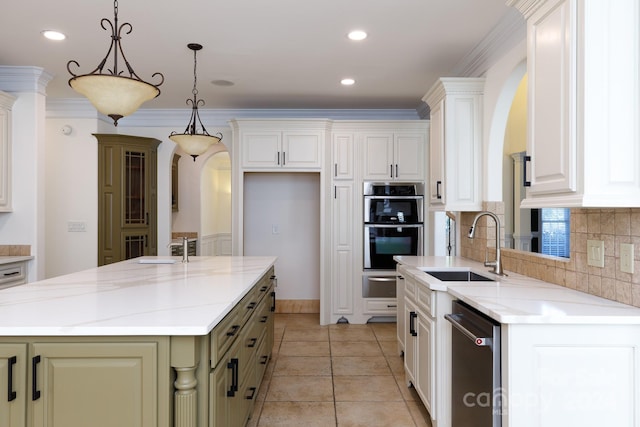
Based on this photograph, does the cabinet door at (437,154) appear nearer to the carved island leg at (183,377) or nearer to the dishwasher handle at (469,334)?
the dishwasher handle at (469,334)

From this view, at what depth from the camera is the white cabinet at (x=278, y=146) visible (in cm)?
492

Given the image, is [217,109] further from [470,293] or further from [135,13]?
[470,293]

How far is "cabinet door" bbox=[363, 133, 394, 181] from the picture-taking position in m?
4.98

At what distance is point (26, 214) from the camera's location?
4102 mm

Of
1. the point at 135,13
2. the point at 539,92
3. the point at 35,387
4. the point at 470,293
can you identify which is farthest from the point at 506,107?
the point at 35,387

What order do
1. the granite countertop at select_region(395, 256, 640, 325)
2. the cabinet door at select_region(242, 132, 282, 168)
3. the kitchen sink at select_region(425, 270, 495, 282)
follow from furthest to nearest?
1. the cabinet door at select_region(242, 132, 282, 168)
2. the kitchen sink at select_region(425, 270, 495, 282)
3. the granite countertop at select_region(395, 256, 640, 325)

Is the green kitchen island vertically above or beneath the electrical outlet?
beneath

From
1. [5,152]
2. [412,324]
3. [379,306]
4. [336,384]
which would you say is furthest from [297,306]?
[5,152]

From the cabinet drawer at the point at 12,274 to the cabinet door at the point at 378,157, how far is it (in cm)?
357

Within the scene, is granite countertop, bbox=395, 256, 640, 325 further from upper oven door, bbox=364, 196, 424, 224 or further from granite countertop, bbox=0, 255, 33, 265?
granite countertop, bbox=0, 255, 33, 265

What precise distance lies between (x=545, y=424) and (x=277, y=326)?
3683 mm

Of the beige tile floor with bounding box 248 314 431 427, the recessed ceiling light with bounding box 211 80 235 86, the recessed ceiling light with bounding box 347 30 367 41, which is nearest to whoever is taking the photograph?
the beige tile floor with bounding box 248 314 431 427

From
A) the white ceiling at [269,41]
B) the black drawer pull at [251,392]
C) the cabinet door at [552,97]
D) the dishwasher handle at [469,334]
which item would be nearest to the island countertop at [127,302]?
the black drawer pull at [251,392]

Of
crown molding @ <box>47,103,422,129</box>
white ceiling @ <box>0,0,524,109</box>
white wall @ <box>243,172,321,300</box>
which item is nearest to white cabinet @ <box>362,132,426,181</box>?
white ceiling @ <box>0,0,524,109</box>
